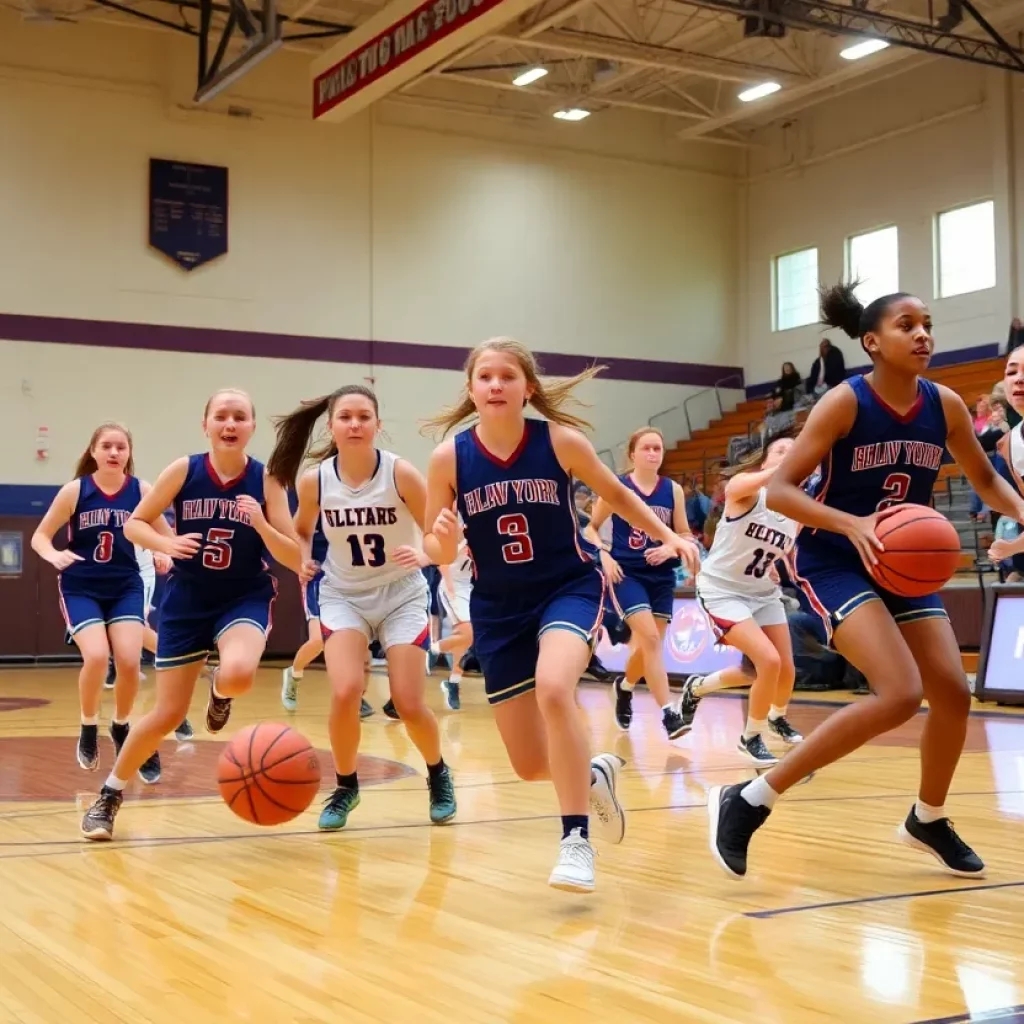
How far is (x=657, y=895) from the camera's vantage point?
183 inches

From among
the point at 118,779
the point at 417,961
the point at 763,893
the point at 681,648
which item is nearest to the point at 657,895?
the point at 763,893

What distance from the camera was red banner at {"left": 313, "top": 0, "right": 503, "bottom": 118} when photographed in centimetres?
1597

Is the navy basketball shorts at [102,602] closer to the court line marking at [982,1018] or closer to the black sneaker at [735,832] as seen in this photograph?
the black sneaker at [735,832]

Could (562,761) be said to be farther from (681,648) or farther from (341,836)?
(681,648)

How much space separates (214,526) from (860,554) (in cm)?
280

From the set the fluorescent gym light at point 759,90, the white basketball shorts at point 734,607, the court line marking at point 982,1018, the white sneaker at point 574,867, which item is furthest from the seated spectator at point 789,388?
the court line marking at point 982,1018

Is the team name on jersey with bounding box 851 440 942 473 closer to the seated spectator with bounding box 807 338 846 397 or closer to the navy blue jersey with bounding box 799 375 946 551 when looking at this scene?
the navy blue jersey with bounding box 799 375 946 551

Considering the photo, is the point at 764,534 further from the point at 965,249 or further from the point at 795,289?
the point at 795,289

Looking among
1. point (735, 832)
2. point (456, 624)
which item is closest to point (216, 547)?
point (735, 832)

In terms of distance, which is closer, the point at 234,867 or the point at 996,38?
the point at 234,867

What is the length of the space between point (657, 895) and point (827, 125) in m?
22.6

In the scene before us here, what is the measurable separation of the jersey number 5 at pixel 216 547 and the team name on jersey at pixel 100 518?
7.13 ft

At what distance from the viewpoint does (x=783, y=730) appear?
9.05 m

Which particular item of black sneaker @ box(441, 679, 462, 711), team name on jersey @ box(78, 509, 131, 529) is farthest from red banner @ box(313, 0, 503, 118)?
team name on jersey @ box(78, 509, 131, 529)
